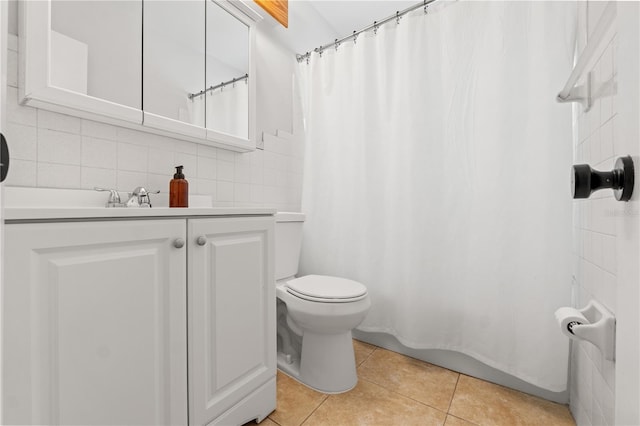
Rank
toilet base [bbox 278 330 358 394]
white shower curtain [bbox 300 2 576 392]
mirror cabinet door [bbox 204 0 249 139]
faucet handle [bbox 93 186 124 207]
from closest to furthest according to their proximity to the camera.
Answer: faucet handle [bbox 93 186 124 207] < white shower curtain [bbox 300 2 576 392] < toilet base [bbox 278 330 358 394] < mirror cabinet door [bbox 204 0 249 139]

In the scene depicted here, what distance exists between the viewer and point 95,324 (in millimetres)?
705

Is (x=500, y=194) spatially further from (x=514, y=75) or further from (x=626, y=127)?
(x=626, y=127)

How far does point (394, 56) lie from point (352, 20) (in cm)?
55

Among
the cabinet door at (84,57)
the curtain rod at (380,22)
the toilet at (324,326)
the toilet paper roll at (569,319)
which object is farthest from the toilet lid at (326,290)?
the curtain rod at (380,22)

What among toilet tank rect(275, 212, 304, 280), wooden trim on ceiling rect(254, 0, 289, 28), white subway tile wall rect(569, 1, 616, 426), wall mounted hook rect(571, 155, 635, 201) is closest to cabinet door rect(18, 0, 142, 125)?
wooden trim on ceiling rect(254, 0, 289, 28)

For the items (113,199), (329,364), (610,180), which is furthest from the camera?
(329,364)

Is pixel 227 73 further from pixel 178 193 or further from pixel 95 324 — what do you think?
pixel 95 324

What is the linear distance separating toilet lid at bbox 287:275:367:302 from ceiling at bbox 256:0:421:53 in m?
1.55

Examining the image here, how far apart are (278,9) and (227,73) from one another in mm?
544

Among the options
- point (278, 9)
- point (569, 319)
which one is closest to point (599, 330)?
point (569, 319)

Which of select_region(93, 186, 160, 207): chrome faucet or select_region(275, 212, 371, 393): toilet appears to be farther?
select_region(275, 212, 371, 393): toilet

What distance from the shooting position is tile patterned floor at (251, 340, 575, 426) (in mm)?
1154

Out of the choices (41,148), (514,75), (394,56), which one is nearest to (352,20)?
(394,56)

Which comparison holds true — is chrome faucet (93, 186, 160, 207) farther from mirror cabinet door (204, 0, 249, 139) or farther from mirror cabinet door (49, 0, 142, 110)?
mirror cabinet door (204, 0, 249, 139)
